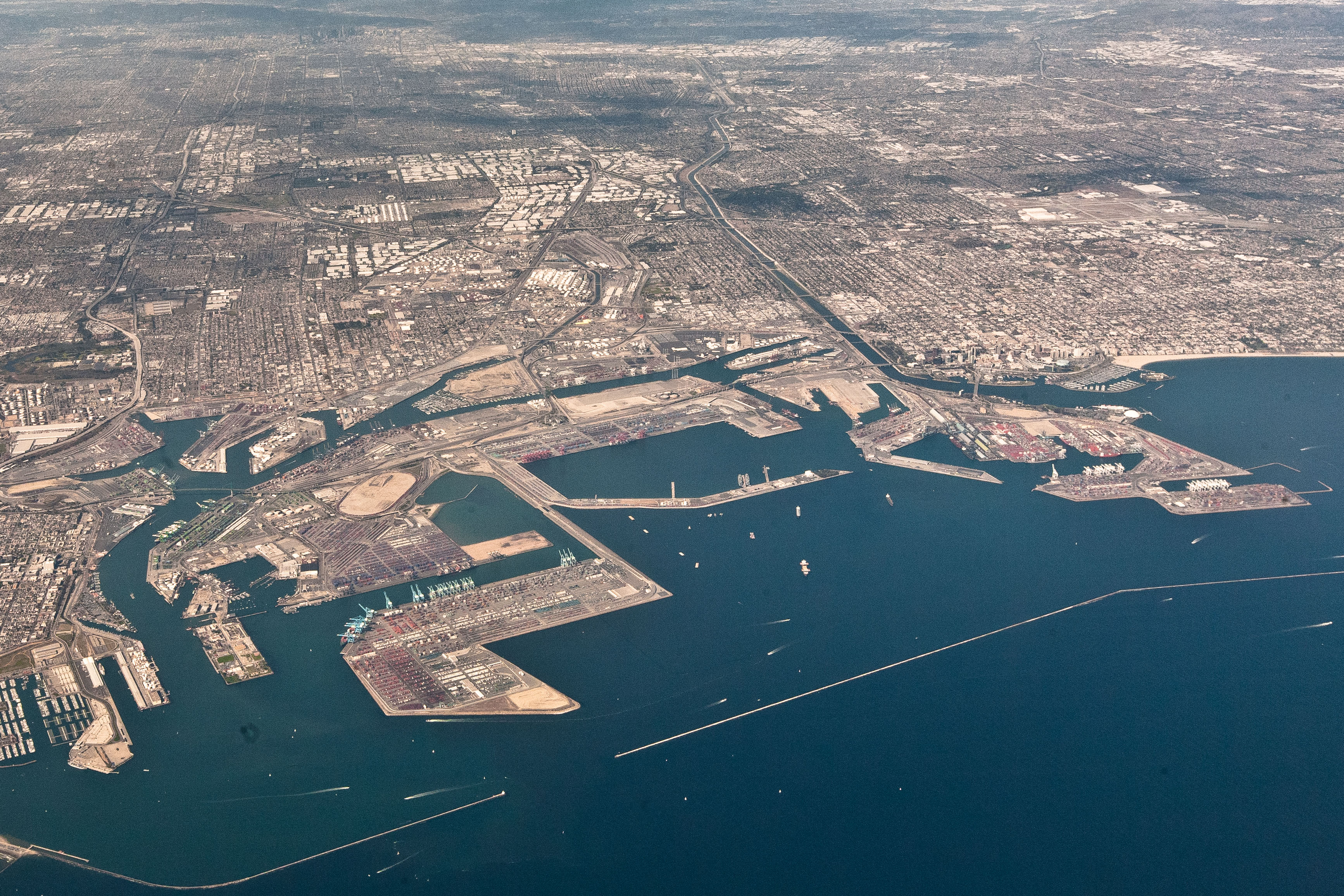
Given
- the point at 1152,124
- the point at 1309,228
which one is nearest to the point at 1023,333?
the point at 1309,228

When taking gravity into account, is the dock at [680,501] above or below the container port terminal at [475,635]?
above

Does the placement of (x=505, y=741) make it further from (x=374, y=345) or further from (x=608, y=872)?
(x=374, y=345)

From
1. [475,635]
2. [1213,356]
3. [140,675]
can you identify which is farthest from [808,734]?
[1213,356]

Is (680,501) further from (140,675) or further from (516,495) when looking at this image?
(140,675)

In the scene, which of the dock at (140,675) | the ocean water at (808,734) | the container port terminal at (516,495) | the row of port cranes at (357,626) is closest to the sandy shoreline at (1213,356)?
the container port terminal at (516,495)

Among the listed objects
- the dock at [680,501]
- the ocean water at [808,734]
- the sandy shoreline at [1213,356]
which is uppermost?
the sandy shoreline at [1213,356]

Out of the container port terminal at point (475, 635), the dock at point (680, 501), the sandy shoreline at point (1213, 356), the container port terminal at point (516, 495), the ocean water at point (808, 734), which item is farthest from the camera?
the sandy shoreline at point (1213, 356)

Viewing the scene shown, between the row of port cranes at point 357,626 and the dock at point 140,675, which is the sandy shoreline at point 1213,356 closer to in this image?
the row of port cranes at point 357,626
